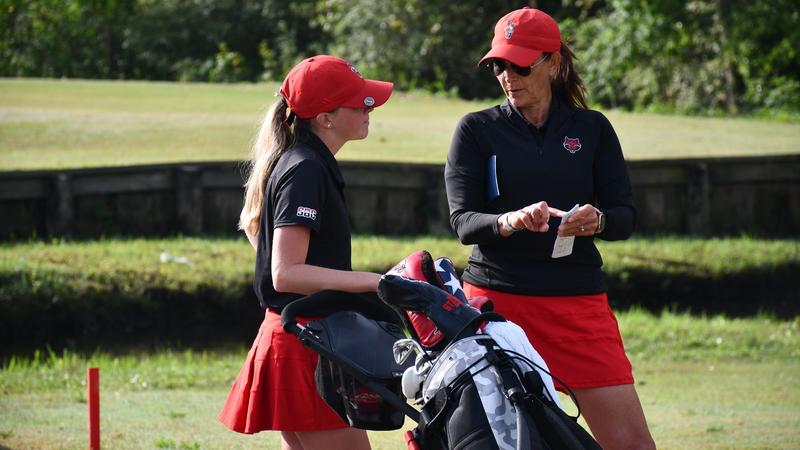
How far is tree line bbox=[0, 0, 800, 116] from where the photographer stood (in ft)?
82.4

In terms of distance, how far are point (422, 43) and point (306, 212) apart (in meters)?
25.5

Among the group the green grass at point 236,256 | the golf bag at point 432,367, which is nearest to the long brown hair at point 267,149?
the golf bag at point 432,367

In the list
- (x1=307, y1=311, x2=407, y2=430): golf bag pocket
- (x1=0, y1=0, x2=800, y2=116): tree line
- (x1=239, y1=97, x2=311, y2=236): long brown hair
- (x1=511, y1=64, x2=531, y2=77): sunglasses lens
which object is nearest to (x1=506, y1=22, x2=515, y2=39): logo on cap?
(x1=511, y1=64, x2=531, y2=77): sunglasses lens

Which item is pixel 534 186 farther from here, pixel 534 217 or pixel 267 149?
pixel 267 149

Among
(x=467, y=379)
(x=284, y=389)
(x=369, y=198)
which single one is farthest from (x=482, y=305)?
(x=369, y=198)

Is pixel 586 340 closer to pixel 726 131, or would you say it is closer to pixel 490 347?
pixel 490 347

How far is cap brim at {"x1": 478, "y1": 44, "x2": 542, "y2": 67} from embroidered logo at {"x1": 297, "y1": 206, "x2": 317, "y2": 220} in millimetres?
1082

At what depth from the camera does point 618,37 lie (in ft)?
85.4

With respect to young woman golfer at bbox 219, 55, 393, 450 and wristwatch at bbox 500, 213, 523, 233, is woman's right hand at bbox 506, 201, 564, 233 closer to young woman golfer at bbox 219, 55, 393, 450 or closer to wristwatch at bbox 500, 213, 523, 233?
wristwatch at bbox 500, 213, 523, 233

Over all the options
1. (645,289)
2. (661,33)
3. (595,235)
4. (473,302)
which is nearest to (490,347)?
(473,302)

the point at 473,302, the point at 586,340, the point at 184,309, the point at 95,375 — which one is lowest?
the point at 184,309

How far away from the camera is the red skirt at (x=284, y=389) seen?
405 centimetres

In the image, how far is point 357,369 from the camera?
12.5ft

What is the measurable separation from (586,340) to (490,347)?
115cm
